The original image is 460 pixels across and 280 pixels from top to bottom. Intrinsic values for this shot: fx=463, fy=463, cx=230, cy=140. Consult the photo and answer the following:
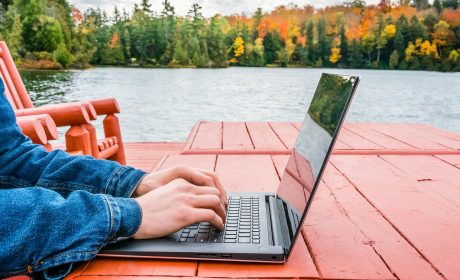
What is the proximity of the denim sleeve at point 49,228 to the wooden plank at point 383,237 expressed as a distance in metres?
0.36

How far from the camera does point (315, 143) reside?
72cm

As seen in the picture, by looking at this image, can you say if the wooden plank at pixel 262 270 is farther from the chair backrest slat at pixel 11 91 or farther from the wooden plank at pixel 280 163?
the chair backrest slat at pixel 11 91

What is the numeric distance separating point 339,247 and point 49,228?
381mm

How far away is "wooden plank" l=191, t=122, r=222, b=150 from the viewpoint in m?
1.60

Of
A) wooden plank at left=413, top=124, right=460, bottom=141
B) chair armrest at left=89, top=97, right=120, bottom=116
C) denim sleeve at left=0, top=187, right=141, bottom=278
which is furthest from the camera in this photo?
chair armrest at left=89, top=97, right=120, bottom=116

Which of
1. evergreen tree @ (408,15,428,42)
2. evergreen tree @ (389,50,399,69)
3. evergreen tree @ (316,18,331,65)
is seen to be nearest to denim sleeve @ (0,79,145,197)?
evergreen tree @ (408,15,428,42)

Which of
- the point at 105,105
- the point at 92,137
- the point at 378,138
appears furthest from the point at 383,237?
the point at 105,105

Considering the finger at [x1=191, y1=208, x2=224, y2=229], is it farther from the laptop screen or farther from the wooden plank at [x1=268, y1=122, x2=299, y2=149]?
the wooden plank at [x1=268, y1=122, x2=299, y2=149]

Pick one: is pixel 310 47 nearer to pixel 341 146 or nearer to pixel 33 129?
pixel 341 146

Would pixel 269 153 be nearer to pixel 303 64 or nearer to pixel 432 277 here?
pixel 432 277

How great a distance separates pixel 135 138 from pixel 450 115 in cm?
759

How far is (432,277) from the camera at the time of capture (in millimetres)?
553

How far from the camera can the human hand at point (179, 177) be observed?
30.9 inches

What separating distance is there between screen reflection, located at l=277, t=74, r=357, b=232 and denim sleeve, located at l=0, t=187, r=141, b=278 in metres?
0.26
